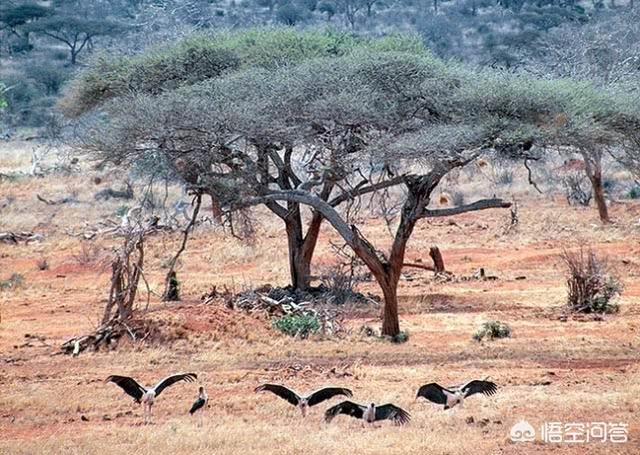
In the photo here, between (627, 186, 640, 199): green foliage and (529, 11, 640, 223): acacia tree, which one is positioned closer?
(529, 11, 640, 223): acacia tree

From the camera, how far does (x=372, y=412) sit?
852 centimetres

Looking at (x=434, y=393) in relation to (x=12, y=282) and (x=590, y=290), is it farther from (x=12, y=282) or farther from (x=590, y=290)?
(x=12, y=282)

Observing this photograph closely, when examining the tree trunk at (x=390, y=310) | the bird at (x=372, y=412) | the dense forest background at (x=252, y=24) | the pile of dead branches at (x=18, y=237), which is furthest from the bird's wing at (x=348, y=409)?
the dense forest background at (x=252, y=24)

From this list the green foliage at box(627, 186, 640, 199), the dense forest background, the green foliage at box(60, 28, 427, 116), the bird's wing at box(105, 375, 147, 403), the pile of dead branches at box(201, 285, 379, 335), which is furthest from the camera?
the dense forest background

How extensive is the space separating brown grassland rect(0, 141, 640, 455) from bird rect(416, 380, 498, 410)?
0.12 meters

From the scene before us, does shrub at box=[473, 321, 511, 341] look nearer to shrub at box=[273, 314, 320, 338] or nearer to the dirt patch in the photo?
shrub at box=[273, 314, 320, 338]

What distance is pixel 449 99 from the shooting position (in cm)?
1386

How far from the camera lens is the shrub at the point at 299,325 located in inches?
558

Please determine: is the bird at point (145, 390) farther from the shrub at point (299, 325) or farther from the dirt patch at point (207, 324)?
the shrub at point (299, 325)

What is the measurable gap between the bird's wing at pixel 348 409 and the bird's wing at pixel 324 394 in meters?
0.46

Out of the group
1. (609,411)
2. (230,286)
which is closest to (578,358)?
(609,411)

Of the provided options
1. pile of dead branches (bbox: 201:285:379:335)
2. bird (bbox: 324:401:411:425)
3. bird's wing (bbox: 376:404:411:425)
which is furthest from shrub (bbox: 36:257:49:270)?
bird's wing (bbox: 376:404:411:425)

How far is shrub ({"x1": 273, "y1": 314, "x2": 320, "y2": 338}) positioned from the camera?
14164 mm

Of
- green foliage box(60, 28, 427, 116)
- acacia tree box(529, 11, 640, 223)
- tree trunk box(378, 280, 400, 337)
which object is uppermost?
acacia tree box(529, 11, 640, 223)
